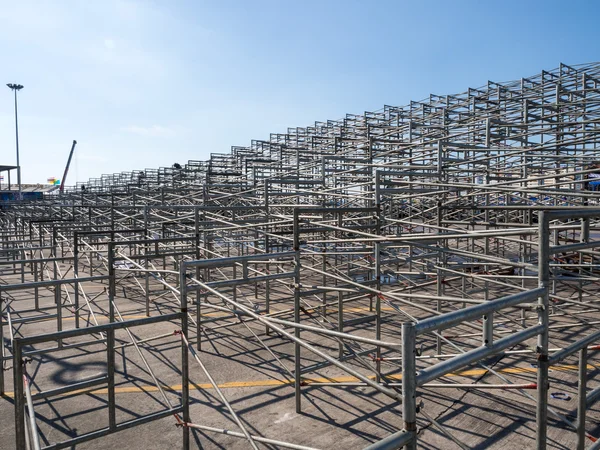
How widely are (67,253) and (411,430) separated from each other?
2479 cm

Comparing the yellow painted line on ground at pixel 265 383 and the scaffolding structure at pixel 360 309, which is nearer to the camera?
the scaffolding structure at pixel 360 309

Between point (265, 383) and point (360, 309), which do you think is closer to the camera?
point (265, 383)

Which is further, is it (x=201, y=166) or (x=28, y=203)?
(x=201, y=166)

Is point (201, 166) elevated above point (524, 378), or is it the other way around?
point (201, 166)

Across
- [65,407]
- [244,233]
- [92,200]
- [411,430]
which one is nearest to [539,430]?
[411,430]

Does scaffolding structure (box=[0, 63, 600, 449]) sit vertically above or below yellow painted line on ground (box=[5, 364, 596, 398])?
above

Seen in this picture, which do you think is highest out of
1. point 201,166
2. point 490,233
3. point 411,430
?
point 201,166

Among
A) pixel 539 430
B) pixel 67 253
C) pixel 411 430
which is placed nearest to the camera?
pixel 411 430

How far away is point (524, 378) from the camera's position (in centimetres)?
→ 749

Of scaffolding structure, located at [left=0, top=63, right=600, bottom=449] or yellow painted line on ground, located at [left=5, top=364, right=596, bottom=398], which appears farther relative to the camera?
yellow painted line on ground, located at [left=5, top=364, right=596, bottom=398]

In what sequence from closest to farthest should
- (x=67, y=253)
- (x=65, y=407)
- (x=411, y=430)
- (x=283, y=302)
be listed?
(x=411, y=430) < (x=65, y=407) < (x=283, y=302) < (x=67, y=253)

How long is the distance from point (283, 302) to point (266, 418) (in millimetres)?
6443

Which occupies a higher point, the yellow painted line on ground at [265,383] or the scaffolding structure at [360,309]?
the scaffolding structure at [360,309]

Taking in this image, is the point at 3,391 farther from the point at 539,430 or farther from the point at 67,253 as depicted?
the point at 67,253
